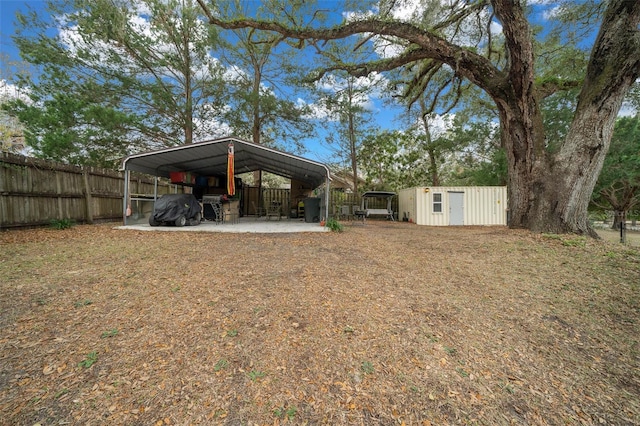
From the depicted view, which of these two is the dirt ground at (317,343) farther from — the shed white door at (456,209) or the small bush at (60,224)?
the shed white door at (456,209)

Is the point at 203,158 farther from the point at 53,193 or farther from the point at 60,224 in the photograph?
the point at 60,224

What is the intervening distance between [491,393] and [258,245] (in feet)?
14.2

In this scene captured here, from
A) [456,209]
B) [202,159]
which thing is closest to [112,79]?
[202,159]

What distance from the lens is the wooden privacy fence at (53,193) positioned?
19.7ft

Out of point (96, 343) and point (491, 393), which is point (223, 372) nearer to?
point (96, 343)

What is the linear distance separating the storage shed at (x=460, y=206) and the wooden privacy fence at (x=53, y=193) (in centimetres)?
1230

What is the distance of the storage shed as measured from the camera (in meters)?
12.3

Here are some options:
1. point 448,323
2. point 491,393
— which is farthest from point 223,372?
point 448,323

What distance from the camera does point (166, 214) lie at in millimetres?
7766

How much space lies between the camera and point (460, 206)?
12328 millimetres

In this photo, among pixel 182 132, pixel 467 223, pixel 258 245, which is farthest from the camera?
pixel 467 223

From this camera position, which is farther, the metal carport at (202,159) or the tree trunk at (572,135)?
the metal carport at (202,159)

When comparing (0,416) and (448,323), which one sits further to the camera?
(448,323)

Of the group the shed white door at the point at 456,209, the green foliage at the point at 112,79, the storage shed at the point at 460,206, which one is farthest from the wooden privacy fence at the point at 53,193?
the shed white door at the point at 456,209
